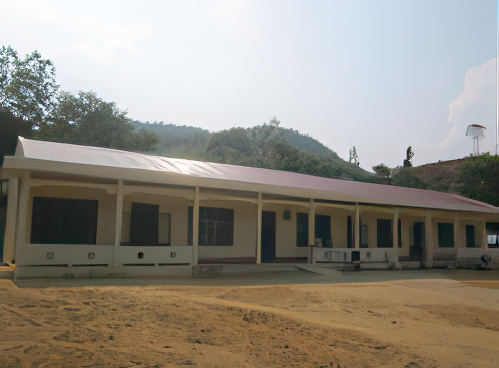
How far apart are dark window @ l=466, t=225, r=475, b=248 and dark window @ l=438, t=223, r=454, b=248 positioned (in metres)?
1.67

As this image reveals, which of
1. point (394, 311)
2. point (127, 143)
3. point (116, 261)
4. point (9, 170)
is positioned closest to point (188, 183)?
point (116, 261)

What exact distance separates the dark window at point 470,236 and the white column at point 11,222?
21926 millimetres

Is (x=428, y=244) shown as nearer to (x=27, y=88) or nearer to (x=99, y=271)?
(x=99, y=271)

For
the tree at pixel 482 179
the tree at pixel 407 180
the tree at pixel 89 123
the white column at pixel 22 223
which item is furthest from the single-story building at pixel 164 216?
the tree at pixel 89 123

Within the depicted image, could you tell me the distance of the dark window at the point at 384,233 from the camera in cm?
2053

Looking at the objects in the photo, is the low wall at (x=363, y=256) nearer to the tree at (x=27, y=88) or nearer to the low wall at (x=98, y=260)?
the low wall at (x=98, y=260)

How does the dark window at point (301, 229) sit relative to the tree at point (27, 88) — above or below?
→ below

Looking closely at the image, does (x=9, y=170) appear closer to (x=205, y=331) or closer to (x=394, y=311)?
(x=205, y=331)

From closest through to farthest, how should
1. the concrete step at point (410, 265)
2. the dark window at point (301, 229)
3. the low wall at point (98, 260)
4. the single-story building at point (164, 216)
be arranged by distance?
the low wall at point (98, 260) < the single-story building at point (164, 216) < the dark window at point (301, 229) < the concrete step at point (410, 265)

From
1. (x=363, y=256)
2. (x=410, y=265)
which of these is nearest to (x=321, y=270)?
(x=363, y=256)

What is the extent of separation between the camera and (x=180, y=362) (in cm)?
440

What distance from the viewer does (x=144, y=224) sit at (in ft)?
45.5

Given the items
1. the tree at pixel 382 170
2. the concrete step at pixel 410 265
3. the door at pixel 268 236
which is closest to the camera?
the door at pixel 268 236

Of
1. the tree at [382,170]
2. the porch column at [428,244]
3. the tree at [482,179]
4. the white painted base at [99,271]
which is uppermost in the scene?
the tree at [382,170]
